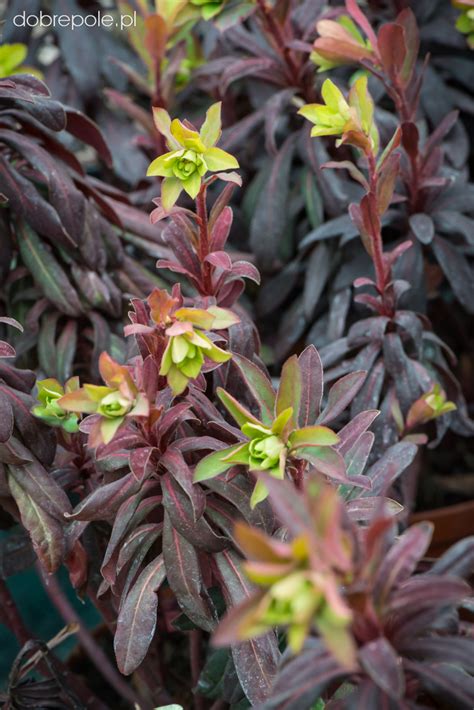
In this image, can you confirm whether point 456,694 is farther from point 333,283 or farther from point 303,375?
point 333,283

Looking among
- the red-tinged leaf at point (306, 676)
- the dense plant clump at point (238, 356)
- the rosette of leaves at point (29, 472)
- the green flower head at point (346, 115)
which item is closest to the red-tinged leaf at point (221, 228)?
the dense plant clump at point (238, 356)

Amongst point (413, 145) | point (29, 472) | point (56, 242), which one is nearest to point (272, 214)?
point (413, 145)

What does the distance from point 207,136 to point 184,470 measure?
306 mm

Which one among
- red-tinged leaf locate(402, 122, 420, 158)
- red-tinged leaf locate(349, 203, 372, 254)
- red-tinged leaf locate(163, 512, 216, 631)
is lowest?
red-tinged leaf locate(163, 512, 216, 631)

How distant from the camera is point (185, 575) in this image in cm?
79

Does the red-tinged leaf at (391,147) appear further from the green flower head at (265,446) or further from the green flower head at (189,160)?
the green flower head at (265,446)

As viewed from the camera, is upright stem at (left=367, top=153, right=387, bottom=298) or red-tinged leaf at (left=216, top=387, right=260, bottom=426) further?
upright stem at (left=367, top=153, right=387, bottom=298)

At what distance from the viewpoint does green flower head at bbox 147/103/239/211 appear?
79 cm

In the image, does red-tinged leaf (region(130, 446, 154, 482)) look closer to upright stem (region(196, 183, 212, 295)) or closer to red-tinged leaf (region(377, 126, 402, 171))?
upright stem (region(196, 183, 212, 295))

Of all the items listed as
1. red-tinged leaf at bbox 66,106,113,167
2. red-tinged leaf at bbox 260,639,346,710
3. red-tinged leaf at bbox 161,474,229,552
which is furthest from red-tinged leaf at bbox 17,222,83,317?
red-tinged leaf at bbox 260,639,346,710

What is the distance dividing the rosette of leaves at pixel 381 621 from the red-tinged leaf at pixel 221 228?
0.37 metres

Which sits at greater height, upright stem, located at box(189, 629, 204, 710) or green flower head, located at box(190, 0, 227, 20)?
green flower head, located at box(190, 0, 227, 20)

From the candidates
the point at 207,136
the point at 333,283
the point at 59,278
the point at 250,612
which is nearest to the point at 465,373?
the point at 333,283

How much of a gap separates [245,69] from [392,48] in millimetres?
281
